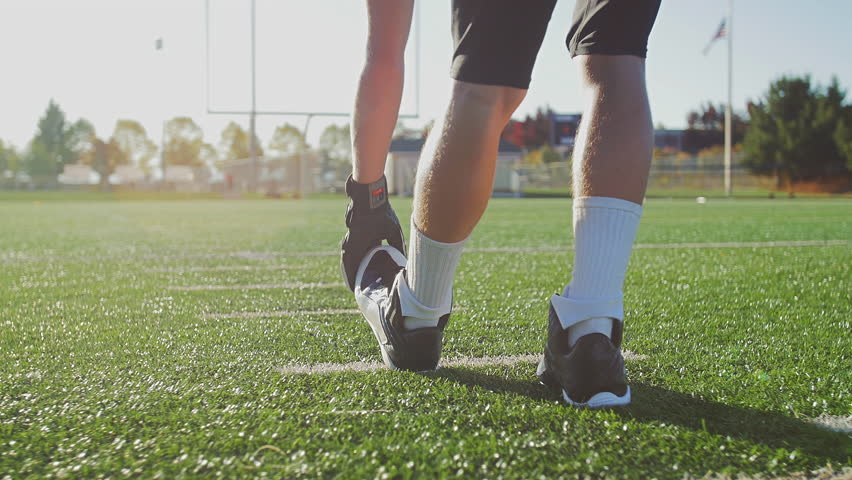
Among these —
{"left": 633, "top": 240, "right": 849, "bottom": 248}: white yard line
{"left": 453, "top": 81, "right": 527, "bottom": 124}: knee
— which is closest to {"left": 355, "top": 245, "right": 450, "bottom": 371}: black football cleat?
{"left": 453, "top": 81, "right": 527, "bottom": 124}: knee

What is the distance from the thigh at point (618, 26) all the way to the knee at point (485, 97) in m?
0.18

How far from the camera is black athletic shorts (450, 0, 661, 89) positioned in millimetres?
1199

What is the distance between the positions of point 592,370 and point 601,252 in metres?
0.21

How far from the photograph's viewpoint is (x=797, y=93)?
3462 centimetres

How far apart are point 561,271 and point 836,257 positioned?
1556 mm

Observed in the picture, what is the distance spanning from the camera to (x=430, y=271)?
4.37ft

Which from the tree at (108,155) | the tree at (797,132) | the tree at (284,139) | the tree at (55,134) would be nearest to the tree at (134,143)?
the tree at (108,155)

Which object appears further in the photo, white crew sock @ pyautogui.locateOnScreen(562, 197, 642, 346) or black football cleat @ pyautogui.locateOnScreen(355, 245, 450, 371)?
black football cleat @ pyautogui.locateOnScreen(355, 245, 450, 371)

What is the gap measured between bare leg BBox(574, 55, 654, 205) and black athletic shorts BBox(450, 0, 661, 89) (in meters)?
0.03

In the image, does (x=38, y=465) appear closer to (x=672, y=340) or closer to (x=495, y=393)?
(x=495, y=393)

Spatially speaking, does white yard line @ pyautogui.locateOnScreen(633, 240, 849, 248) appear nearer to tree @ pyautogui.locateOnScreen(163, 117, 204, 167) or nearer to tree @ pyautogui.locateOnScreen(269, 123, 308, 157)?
tree @ pyautogui.locateOnScreen(269, 123, 308, 157)

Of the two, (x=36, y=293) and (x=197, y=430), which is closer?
(x=197, y=430)

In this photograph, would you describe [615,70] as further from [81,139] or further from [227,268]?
[81,139]

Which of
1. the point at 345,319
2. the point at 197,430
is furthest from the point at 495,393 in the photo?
the point at 345,319
